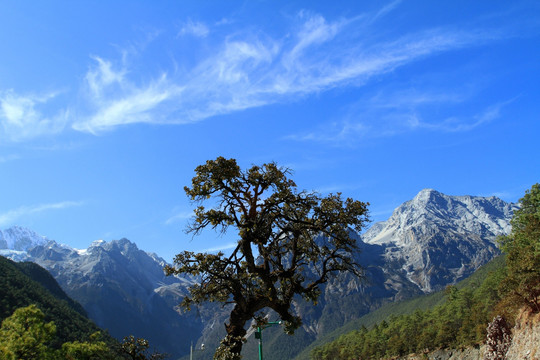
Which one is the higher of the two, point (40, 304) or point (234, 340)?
point (40, 304)

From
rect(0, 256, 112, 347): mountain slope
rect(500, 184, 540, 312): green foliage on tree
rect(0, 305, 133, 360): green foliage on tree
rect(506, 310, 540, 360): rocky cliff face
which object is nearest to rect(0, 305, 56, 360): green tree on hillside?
rect(0, 305, 133, 360): green foliage on tree

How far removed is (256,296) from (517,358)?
189 feet

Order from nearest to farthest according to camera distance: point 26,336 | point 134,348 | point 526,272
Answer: point 134,348, point 26,336, point 526,272

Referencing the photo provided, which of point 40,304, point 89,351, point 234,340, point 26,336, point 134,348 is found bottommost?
point 234,340

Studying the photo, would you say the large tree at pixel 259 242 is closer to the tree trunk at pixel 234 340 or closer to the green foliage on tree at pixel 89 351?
the tree trunk at pixel 234 340

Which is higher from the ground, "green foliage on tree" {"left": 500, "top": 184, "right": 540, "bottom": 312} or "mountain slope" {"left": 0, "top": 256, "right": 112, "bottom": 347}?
"mountain slope" {"left": 0, "top": 256, "right": 112, "bottom": 347}

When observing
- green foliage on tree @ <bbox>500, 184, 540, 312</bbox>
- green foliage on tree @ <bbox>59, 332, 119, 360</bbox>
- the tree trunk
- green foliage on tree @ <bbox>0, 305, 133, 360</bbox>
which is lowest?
green foliage on tree @ <bbox>500, 184, 540, 312</bbox>

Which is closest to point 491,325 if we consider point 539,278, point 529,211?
point 529,211

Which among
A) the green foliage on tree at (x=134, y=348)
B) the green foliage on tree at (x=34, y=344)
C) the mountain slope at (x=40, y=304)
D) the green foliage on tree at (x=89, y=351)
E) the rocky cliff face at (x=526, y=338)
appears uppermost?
the mountain slope at (x=40, y=304)

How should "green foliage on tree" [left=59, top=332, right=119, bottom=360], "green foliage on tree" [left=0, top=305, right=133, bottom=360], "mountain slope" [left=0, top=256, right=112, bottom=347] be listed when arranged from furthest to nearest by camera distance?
"mountain slope" [left=0, top=256, right=112, bottom=347] → "green foliage on tree" [left=0, top=305, right=133, bottom=360] → "green foliage on tree" [left=59, top=332, right=119, bottom=360]

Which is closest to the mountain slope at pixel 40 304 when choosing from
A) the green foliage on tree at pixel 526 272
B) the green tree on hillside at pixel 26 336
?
the green tree on hillside at pixel 26 336

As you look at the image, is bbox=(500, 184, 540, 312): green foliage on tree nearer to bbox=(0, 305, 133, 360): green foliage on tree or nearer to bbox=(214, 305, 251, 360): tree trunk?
bbox=(214, 305, 251, 360): tree trunk

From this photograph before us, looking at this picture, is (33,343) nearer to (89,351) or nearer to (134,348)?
(89,351)

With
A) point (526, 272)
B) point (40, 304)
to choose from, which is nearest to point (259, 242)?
point (526, 272)
